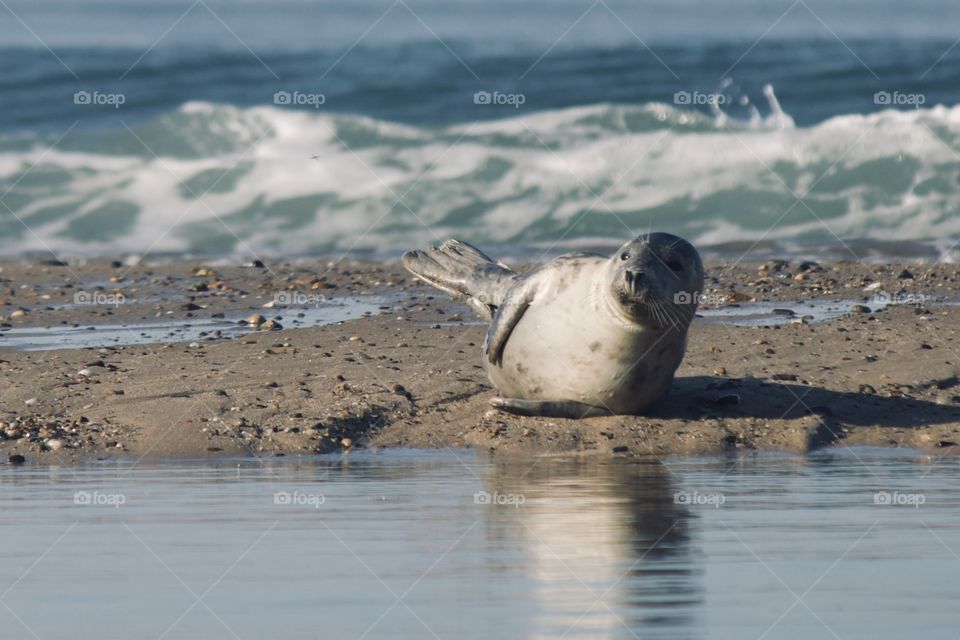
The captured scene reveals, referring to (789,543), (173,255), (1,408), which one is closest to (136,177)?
(173,255)

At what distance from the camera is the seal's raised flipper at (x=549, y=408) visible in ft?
28.6

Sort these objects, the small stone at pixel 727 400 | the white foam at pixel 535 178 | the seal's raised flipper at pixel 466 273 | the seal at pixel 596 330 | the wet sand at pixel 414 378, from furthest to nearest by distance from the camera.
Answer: the white foam at pixel 535 178, the seal's raised flipper at pixel 466 273, the small stone at pixel 727 400, the wet sand at pixel 414 378, the seal at pixel 596 330

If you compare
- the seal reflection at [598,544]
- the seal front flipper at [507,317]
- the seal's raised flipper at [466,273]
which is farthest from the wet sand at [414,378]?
the seal reflection at [598,544]

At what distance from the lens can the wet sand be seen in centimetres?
866

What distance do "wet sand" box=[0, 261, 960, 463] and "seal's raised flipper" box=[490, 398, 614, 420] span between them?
0.06 m

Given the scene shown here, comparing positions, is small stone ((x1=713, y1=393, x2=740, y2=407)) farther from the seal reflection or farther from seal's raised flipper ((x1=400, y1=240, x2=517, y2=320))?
seal's raised flipper ((x1=400, y1=240, x2=517, y2=320))

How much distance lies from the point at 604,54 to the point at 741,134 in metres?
7.23

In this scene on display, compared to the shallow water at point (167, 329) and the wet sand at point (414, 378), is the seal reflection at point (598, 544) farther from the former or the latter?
the shallow water at point (167, 329)

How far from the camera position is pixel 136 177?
21.6 meters

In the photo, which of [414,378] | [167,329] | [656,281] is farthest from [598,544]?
[167,329]

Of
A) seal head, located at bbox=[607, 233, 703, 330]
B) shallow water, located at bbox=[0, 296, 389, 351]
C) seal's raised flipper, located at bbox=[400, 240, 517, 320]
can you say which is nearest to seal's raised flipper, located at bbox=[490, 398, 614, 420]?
seal head, located at bbox=[607, 233, 703, 330]

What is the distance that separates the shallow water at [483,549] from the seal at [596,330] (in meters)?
0.71

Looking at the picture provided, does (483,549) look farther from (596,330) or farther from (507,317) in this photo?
(507,317)

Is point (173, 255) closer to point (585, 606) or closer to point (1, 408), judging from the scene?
point (1, 408)
